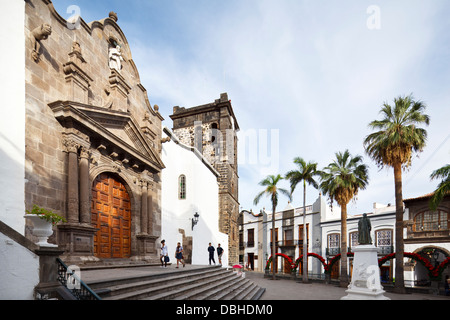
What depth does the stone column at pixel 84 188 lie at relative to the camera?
10539 mm

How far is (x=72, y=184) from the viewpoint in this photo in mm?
10227

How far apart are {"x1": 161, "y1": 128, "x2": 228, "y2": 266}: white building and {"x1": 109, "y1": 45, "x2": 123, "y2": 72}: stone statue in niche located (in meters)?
5.54

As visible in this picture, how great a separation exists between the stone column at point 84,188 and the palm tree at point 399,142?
16465mm

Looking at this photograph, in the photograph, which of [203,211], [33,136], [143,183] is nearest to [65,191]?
[33,136]

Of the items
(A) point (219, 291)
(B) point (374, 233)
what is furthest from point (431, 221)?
(A) point (219, 291)

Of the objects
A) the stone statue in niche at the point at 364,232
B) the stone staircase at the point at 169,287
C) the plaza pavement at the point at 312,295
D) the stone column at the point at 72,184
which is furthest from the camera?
the plaza pavement at the point at 312,295

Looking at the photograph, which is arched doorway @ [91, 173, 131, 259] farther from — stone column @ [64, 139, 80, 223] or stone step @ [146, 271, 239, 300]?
stone step @ [146, 271, 239, 300]

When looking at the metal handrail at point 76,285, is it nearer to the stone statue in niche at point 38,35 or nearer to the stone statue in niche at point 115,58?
the stone statue in niche at point 38,35

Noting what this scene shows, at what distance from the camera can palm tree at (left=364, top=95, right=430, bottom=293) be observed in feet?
56.1

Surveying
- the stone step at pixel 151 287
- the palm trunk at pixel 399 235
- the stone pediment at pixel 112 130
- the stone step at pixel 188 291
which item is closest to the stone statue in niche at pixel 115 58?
the stone pediment at pixel 112 130

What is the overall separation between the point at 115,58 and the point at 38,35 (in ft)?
15.7

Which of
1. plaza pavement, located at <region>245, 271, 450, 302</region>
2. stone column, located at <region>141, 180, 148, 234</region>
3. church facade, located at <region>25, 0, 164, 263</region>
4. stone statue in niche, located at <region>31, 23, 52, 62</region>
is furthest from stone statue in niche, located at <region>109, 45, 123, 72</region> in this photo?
plaza pavement, located at <region>245, 271, 450, 302</region>

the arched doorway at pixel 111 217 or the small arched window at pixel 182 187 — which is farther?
the small arched window at pixel 182 187

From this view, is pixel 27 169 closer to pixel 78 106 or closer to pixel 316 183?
pixel 78 106
